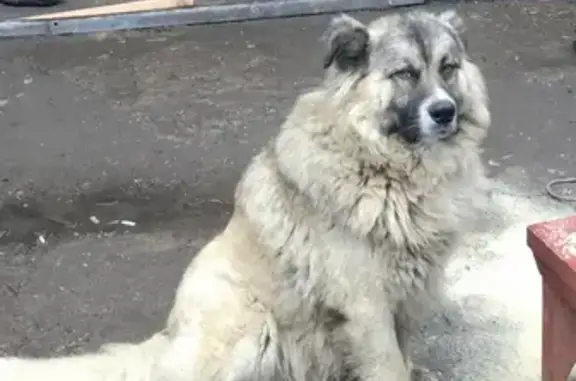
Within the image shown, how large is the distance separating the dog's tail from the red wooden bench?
1.33 metres

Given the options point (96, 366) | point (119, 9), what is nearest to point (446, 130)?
point (96, 366)

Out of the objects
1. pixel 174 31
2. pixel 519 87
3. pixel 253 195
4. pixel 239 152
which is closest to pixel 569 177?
pixel 519 87

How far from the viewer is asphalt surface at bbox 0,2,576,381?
4277mm

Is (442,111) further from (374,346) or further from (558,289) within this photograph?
(374,346)

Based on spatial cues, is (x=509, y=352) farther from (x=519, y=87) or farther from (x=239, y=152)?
(x=519, y=87)

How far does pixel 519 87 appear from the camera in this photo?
657 centimetres

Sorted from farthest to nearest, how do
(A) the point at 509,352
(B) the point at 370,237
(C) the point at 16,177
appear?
(C) the point at 16,177 → (A) the point at 509,352 → (B) the point at 370,237

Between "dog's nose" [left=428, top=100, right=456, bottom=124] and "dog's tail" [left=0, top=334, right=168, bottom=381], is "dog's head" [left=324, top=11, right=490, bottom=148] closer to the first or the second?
"dog's nose" [left=428, top=100, right=456, bottom=124]

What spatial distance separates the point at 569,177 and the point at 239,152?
1.89 metres

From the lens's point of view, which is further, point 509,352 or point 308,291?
point 509,352

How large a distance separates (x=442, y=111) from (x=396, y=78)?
0.21 m

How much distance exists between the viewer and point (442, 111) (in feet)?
11.2

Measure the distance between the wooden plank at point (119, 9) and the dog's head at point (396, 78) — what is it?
492 cm

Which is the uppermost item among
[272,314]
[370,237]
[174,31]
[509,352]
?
[370,237]
